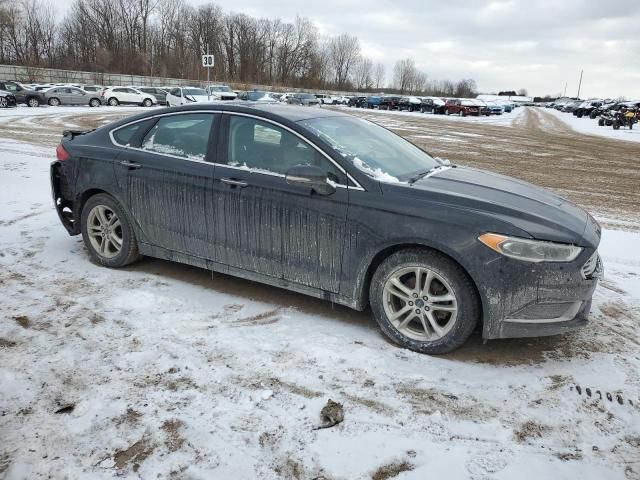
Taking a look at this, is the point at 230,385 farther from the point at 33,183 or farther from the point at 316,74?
the point at 316,74

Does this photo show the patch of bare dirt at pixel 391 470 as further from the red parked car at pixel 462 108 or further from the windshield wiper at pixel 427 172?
the red parked car at pixel 462 108

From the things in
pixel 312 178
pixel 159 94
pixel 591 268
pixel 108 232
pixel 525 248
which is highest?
pixel 159 94

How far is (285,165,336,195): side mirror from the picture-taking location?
361 centimetres

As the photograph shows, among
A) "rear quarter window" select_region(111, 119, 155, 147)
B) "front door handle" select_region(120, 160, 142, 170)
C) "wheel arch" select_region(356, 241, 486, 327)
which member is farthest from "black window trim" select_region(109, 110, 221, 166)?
"wheel arch" select_region(356, 241, 486, 327)

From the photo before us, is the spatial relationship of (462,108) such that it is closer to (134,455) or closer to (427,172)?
(427,172)

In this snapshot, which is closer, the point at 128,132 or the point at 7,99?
the point at 128,132

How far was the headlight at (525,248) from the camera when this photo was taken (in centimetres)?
318

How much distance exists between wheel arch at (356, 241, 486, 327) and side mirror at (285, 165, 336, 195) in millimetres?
568

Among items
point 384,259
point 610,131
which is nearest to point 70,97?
point 610,131

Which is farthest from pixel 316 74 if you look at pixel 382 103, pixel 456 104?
pixel 456 104

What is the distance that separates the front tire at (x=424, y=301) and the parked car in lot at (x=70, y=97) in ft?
118

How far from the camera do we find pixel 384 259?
359 centimetres

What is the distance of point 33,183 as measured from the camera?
842 centimetres

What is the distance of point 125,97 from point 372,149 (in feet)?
126
